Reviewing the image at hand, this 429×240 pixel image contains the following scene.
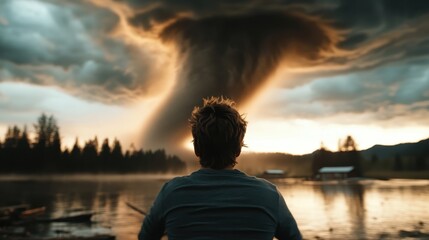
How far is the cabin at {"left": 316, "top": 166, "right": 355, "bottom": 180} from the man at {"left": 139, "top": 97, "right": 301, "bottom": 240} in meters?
176

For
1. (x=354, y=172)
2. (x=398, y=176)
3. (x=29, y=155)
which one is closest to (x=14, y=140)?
(x=29, y=155)

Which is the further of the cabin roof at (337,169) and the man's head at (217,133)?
the cabin roof at (337,169)

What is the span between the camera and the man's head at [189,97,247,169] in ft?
9.37

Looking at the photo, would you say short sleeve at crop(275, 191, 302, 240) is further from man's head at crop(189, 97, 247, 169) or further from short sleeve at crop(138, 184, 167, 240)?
short sleeve at crop(138, 184, 167, 240)

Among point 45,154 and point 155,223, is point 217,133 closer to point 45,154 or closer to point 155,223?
point 155,223

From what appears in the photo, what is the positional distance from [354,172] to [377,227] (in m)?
148

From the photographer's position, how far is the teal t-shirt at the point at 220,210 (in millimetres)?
2658

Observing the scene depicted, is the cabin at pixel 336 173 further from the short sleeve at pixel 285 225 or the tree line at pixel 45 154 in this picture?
the short sleeve at pixel 285 225

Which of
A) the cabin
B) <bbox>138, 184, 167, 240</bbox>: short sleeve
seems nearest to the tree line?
the cabin

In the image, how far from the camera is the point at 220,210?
267 centimetres

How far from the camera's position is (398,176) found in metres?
188

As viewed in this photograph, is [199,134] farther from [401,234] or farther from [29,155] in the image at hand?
[29,155]

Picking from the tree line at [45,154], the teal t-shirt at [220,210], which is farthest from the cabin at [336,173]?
the teal t-shirt at [220,210]

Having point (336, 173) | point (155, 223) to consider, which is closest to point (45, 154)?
point (336, 173)
